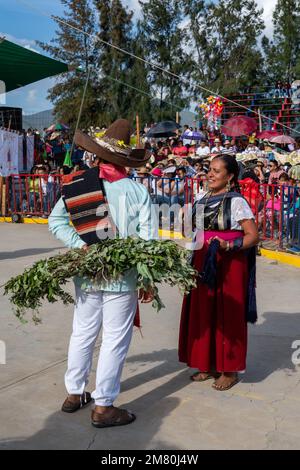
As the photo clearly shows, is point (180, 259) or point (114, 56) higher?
point (114, 56)

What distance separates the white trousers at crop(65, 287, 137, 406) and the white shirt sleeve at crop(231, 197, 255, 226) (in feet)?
3.32

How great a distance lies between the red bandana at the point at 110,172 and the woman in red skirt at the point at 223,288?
892mm

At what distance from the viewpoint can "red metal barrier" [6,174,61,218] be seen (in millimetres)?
13453

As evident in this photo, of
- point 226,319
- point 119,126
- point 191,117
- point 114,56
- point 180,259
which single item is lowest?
point 226,319

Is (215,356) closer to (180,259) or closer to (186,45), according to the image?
(180,259)

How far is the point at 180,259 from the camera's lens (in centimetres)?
378

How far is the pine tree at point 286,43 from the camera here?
110 feet

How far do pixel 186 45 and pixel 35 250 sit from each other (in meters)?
32.0

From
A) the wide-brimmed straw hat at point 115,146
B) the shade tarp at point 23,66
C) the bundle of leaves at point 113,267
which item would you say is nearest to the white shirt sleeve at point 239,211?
the bundle of leaves at point 113,267

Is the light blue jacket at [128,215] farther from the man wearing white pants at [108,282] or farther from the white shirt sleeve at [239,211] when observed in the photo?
the white shirt sleeve at [239,211]

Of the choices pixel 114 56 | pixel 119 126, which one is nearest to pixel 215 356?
pixel 119 126

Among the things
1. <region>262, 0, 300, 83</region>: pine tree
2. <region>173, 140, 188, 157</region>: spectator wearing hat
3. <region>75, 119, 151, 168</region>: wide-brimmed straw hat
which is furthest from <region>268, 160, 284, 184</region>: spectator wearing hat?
<region>262, 0, 300, 83</region>: pine tree

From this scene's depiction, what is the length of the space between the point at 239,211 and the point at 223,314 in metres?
0.73

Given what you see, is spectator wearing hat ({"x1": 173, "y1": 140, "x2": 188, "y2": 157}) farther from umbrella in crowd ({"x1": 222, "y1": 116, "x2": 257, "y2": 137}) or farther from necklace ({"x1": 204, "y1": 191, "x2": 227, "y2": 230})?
necklace ({"x1": 204, "y1": 191, "x2": 227, "y2": 230})
